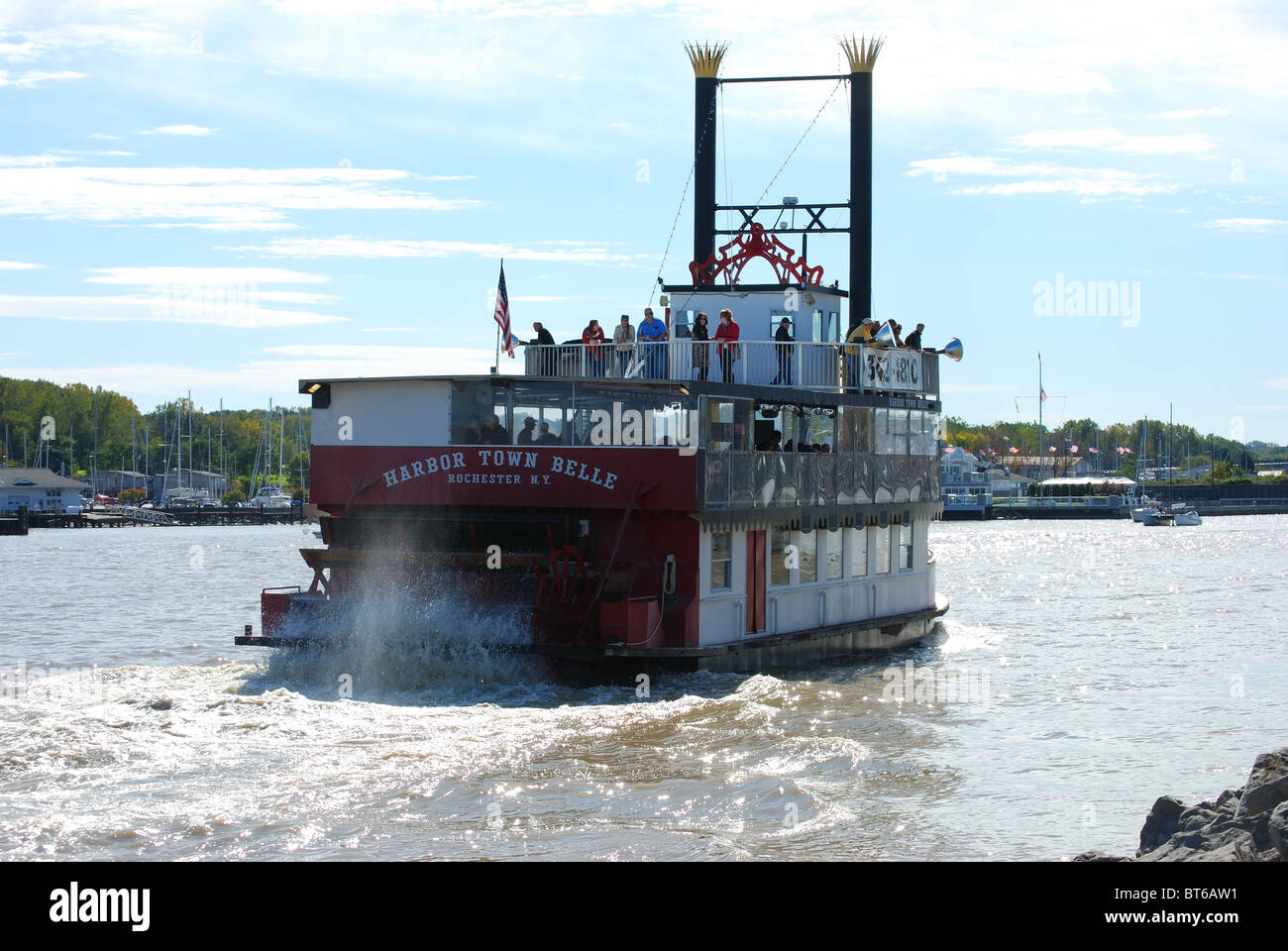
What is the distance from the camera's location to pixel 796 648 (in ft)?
75.1

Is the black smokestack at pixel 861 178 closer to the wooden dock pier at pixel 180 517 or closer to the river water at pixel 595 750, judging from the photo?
the river water at pixel 595 750

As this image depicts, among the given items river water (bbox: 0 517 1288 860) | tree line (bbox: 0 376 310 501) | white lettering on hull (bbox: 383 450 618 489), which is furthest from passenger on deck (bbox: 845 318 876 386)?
tree line (bbox: 0 376 310 501)

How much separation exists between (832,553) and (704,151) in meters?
10.7

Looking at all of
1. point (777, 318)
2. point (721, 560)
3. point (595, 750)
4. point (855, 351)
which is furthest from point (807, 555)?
point (595, 750)

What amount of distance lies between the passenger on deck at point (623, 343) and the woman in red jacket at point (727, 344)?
4.69 ft

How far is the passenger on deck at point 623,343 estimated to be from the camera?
958 inches

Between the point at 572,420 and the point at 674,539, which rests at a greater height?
the point at 572,420

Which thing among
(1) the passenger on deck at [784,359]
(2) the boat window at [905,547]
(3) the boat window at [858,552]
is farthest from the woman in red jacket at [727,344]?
(2) the boat window at [905,547]

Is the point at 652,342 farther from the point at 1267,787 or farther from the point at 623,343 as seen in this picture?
the point at 1267,787

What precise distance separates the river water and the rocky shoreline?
159 centimetres

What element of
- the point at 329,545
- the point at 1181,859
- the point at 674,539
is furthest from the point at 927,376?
the point at 1181,859
